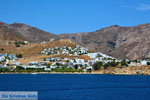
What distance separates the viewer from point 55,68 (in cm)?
19850

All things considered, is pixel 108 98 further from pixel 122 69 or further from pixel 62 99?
pixel 122 69

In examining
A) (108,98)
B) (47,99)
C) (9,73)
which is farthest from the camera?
(9,73)

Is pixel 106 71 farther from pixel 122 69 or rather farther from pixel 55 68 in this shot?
pixel 55 68

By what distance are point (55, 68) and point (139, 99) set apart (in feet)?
410

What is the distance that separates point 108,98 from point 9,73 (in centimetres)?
12117

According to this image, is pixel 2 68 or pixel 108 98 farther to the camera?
pixel 2 68

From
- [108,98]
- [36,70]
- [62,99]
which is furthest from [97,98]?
[36,70]

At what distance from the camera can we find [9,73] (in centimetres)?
18988

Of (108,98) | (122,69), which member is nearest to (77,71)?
(122,69)

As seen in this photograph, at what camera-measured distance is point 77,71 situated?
7820 inches

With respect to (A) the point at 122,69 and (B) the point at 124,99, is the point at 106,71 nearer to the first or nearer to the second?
(A) the point at 122,69

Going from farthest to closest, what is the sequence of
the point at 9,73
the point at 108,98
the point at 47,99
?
1. the point at 9,73
2. the point at 108,98
3. the point at 47,99

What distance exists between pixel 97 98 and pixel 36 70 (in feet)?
395

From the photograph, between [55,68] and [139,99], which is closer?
A: [139,99]
